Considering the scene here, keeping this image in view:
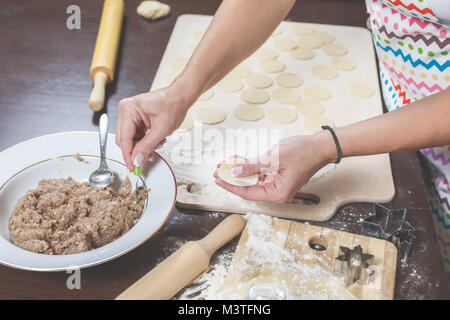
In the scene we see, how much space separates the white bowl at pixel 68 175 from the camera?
0.88 metres

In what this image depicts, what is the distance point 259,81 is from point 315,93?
0.19 m

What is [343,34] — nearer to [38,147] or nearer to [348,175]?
[348,175]

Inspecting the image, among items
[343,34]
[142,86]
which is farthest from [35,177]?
[343,34]

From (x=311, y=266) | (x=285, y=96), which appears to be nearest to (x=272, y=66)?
(x=285, y=96)

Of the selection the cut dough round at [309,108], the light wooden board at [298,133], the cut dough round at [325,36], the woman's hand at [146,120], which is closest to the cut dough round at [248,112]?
the light wooden board at [298,133]

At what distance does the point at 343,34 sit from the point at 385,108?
0.41 metres

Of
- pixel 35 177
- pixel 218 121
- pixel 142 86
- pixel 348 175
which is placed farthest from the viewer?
pixel 142 86

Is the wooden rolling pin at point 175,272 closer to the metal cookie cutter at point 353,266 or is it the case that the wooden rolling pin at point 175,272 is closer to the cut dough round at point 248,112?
the metal cookie cutter at point 353,266

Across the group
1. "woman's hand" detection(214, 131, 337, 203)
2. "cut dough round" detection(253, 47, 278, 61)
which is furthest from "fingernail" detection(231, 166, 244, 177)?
"cut dough round" detection(253, 47, 278, 61)

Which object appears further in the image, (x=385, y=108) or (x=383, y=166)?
(x=385, y=108)

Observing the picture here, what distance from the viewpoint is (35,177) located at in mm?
1109

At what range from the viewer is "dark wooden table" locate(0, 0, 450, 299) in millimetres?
960

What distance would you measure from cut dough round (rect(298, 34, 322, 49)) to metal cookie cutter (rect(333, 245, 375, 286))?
0.95 metres

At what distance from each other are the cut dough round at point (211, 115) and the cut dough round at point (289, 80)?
258 millimetres
